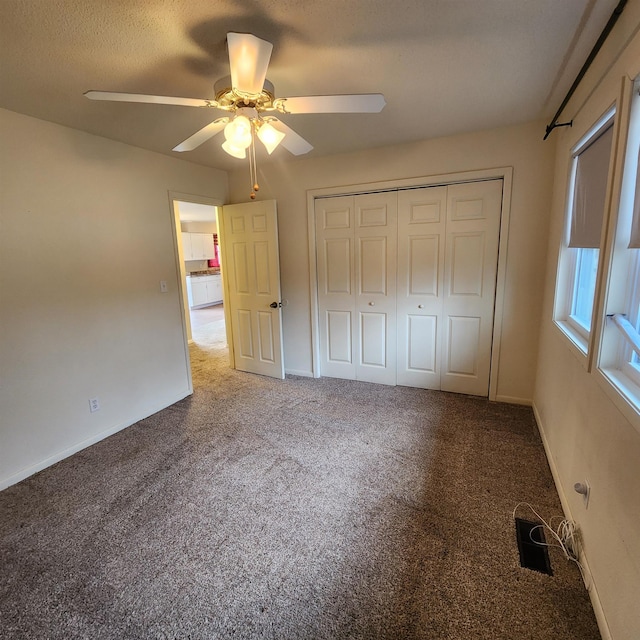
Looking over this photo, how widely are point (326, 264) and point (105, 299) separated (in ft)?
6.79

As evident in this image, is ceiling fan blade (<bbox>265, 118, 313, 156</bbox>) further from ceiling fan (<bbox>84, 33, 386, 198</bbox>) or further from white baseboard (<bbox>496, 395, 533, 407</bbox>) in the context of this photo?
white baseboard (<bbox>496, 395, 533, 407</bbox>)

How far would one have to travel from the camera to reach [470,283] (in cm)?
308

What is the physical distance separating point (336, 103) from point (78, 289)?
2.27 metres

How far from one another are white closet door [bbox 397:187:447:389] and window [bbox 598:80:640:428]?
1.84 metres

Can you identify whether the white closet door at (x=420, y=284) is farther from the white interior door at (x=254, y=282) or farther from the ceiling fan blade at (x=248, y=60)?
the ceiling fan blade at (x=248, y=60)

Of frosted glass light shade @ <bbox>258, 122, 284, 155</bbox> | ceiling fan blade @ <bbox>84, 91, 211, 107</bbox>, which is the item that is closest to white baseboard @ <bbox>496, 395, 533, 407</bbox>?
frosted glass light shade @ <bbox>258, 122, 284, 155</bbox>

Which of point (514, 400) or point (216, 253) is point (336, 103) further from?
point (216, 253)

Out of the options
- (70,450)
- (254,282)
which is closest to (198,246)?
(254,282)

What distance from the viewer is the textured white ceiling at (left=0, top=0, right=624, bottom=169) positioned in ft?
4.42

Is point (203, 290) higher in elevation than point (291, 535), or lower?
higher

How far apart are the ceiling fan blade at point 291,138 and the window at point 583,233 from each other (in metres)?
1.46

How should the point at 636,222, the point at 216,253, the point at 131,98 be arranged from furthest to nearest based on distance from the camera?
the point at 216,253, the point at 131,98, the point at 636,222

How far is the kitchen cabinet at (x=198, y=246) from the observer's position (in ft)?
27.5

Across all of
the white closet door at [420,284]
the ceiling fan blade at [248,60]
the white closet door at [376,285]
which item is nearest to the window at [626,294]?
the ceiling fan blade at [248,60]
